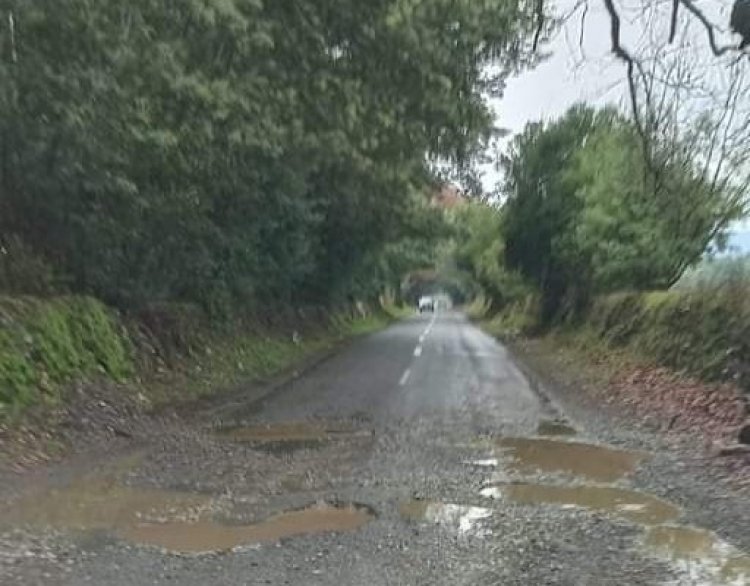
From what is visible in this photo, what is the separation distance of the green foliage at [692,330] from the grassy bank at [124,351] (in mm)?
8848

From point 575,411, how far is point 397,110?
5.77 m

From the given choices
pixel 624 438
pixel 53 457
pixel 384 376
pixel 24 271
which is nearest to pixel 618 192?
pixel 384 376

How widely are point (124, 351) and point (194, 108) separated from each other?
467 centimetres

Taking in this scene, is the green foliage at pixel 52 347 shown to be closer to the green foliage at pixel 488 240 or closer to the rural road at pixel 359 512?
the rural road at pixel 359 512

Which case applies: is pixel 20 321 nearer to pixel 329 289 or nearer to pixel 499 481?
pixel 499 481

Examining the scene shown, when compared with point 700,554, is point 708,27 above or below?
above

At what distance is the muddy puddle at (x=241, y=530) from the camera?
7.08 m

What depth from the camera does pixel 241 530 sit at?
24.5ft

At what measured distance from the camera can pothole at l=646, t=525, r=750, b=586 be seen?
624cm

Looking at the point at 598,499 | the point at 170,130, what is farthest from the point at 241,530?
the point at 170,130

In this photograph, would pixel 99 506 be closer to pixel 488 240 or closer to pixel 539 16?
pixel 539 16

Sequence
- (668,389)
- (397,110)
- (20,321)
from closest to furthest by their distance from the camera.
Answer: (20,321)
(397,110)
(668,389)

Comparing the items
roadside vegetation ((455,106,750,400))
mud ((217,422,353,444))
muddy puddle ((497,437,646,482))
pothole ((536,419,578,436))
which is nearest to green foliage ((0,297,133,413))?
mud ((217,422,353,444))

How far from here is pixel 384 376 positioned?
2105cm
